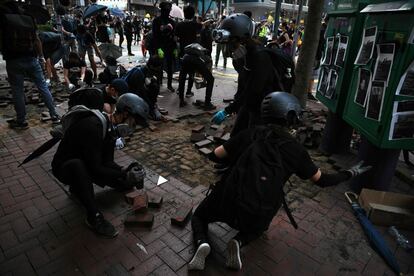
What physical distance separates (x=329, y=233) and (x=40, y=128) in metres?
5.05

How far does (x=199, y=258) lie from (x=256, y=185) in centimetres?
84

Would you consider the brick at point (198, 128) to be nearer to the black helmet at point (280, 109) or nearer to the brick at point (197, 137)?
the brick at point (197, 137)

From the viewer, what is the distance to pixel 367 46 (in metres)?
3.48

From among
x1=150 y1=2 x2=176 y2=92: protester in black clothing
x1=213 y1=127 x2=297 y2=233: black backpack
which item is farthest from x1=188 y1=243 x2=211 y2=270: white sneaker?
x1=150 y1=2 x2=176 y2=92: protester in black clothing

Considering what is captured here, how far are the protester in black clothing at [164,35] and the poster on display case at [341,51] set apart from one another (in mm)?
4364

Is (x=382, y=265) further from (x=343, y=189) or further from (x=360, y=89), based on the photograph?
(x=360, y=89)

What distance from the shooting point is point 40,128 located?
5.40 m

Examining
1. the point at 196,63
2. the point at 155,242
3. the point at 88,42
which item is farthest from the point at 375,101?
the point at 88,42

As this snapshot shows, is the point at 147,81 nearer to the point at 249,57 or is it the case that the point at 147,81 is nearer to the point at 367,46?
the point at 249,57

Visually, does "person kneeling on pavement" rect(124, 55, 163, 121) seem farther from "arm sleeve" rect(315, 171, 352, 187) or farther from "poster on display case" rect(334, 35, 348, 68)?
"arm sleeve" rect(315, 171, 352, 187)

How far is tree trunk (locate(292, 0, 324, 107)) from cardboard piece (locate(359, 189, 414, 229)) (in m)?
3.81

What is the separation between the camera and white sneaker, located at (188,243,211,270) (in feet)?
8.06

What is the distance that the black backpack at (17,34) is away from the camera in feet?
15.6

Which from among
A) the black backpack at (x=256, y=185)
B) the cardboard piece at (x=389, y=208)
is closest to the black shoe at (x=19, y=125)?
the black backpack at (x=256, y=185)
